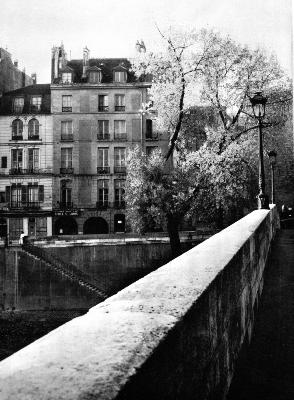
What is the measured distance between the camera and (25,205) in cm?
3853

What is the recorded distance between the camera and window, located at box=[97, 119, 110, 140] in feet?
133

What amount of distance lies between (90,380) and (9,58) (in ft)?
159

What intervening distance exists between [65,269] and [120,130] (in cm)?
1694

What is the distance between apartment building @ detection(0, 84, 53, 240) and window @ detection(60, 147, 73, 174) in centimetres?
102

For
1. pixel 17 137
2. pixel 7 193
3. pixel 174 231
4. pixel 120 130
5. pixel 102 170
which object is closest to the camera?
pixel 174 231

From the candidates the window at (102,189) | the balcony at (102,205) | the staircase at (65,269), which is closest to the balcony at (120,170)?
the window at (102,189)

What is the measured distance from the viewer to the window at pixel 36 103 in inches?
1603

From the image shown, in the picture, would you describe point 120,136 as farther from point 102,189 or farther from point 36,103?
point 36,103

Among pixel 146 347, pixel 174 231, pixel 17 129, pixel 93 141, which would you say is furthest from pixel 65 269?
pixel 146 347

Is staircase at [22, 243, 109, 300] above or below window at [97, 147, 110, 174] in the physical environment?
below

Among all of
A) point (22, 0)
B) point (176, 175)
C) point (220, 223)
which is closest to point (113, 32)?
point (22, 0)

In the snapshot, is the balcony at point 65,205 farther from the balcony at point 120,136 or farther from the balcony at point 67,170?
the balcony at point 120,136

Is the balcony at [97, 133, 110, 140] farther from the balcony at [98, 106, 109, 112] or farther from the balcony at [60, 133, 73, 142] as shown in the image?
the balcony at [60, 133, 73, 142]

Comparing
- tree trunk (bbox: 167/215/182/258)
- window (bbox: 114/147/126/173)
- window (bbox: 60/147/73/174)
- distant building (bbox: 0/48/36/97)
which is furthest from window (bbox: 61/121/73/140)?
tree trunk (bbox: 167/215/182/258)
